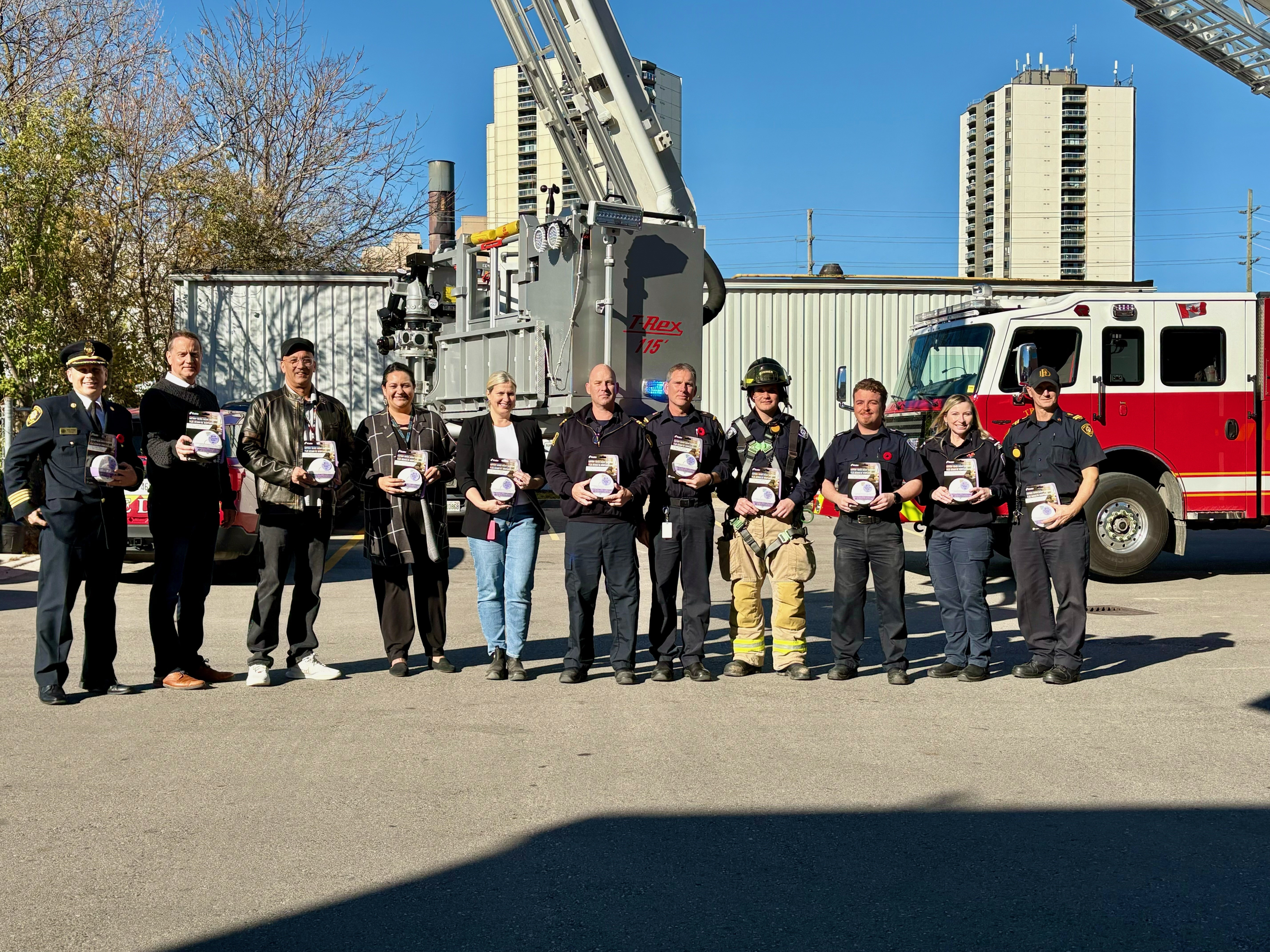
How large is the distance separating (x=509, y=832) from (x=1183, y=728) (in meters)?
3.74

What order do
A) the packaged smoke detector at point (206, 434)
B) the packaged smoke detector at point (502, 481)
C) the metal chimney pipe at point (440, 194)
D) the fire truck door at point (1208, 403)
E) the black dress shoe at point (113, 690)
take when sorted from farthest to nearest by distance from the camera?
the metal chimney pipe at point (440, 194)
the fire truck door at point (1208, 403)
the packaged smoke detector at point (502, 481)
the black dress shoe at point (113, 690)
the packaged smoke detector at point (206, 434)

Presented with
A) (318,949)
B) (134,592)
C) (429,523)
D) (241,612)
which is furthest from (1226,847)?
(134,592)

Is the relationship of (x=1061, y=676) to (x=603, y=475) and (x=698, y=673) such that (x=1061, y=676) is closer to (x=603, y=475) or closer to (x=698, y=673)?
(x=698, y=673)

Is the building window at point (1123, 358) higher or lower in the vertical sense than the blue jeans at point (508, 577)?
higher

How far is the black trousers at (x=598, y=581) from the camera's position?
25.1ft

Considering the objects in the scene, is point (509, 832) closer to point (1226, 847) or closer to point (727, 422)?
point (1226, 847)

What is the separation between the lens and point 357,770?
560 centimetres

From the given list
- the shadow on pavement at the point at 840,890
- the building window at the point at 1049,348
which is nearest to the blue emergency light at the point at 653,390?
the building window at the point at 1049,348

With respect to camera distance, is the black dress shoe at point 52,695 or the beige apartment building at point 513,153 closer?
the black dress shoe at point 52,695

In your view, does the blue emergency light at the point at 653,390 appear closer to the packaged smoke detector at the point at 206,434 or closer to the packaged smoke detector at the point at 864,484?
the packaged smoke detector at the point at 864,484

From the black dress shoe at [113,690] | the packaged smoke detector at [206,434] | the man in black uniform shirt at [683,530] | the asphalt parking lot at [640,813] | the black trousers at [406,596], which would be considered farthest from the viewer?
the black trousers at [406,596]

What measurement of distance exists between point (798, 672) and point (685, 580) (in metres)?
0.89

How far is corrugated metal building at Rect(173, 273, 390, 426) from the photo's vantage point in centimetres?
1994

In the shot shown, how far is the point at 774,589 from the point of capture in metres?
7.95
